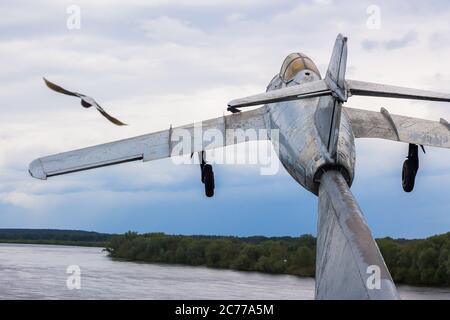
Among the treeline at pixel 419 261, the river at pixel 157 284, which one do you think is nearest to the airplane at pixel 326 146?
the river at pixel 157 284

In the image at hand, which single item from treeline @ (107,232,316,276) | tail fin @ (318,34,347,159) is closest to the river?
treeline @ (107,232,316,276)

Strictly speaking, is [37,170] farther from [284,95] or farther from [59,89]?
[284,95]

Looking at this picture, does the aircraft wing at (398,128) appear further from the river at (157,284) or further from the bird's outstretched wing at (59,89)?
the bird's outstretched wing at (59,89)

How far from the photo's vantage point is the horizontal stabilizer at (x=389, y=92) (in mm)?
22564

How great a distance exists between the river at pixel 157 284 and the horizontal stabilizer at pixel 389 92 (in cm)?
1956

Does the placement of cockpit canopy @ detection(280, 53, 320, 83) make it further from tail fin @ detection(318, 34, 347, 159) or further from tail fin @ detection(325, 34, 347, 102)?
tail fin @ detection(325, 34, 347, 102)

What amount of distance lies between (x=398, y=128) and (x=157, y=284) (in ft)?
94.8

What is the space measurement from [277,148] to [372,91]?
705cm

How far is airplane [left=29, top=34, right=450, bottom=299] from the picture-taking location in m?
18.8
